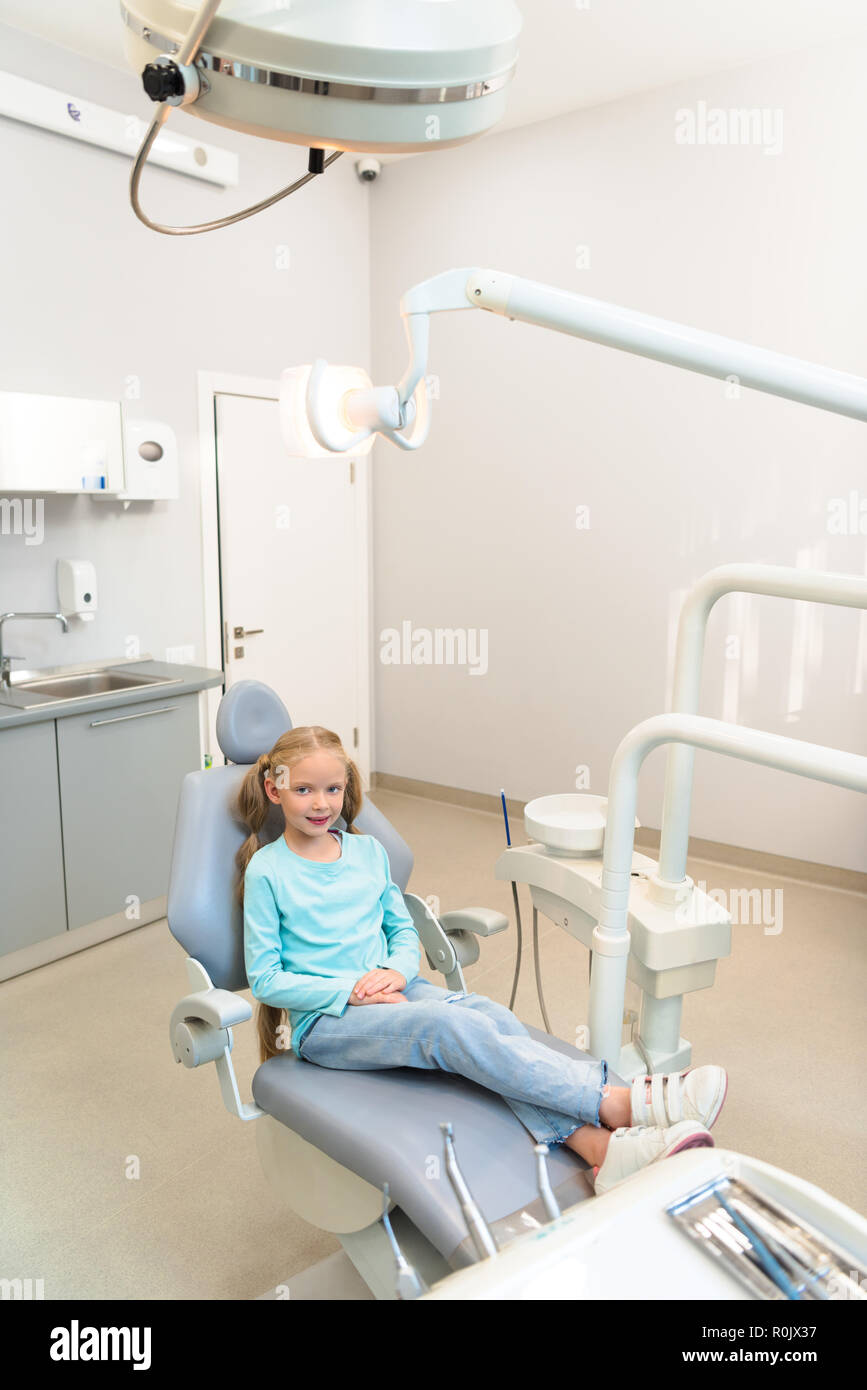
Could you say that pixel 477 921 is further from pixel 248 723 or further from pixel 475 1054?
pixel 248 723

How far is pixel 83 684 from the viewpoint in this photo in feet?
11.3

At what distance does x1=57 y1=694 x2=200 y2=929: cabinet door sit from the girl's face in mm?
1184

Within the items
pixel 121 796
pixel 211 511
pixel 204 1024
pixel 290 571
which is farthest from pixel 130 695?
pixel 204 1024

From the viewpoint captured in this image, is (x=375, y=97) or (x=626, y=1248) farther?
(x=626, y=1248)

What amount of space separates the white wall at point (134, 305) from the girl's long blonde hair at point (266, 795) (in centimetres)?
178

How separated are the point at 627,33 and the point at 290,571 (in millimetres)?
2296

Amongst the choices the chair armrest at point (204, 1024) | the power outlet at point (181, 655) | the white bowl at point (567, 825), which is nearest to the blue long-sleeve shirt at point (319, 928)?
the chair armrest at point (204, 1024)

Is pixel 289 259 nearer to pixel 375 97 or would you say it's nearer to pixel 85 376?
pixel 85 376

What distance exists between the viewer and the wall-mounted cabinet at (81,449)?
2.97 meters

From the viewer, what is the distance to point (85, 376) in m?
3.38

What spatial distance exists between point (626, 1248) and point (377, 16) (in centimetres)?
90

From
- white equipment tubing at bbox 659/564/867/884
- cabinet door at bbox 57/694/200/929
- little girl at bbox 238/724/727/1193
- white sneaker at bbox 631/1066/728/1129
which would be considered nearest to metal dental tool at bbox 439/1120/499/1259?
little girl at bbox 238/724/727/1193
